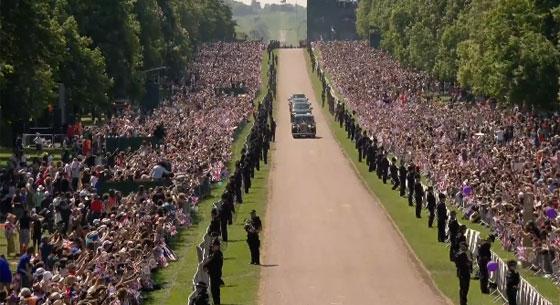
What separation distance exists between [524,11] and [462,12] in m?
36.3

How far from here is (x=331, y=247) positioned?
43875mm

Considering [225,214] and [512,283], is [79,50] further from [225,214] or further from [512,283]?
[512,283]

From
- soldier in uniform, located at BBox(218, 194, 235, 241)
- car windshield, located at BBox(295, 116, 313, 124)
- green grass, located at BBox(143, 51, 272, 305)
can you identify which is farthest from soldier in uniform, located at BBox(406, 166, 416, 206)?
car windshield, located at BBox(295, 116, 313, 124)

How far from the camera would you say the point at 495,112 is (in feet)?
278

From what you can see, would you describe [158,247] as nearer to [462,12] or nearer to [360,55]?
[462,12]

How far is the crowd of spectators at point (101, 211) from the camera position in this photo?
100 feet

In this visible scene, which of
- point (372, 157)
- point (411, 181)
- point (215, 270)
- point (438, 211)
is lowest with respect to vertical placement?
point (372, 157)

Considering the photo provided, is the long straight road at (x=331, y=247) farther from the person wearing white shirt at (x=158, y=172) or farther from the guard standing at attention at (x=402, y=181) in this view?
the person wearing white shirt at (x=158, y=172)

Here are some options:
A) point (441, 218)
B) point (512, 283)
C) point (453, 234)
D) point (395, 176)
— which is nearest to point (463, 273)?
point (512, 283)

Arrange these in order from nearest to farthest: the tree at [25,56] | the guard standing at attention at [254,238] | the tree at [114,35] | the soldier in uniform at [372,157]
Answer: the guard standing at attention at [254,238] → the tree at [25,56] → the soldier in uniform at [372,157] → the tree at [114,35]

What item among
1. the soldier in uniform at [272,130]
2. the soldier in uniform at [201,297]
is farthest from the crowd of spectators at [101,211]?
the soldier in uniform at [272,130]

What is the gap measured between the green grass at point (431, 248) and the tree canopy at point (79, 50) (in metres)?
15.0

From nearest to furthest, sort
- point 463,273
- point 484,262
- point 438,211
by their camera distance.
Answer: point 463,273, point 484,262, point 438,211

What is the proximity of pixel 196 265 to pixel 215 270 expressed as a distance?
18.3 ft
